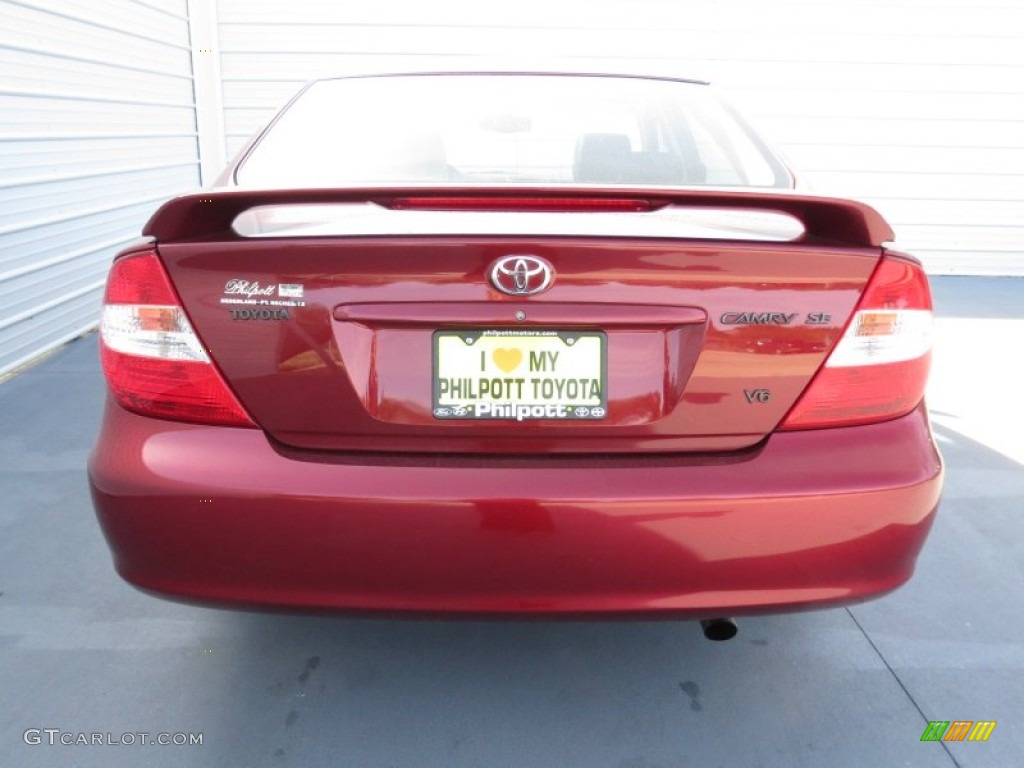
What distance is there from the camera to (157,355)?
5.38ft

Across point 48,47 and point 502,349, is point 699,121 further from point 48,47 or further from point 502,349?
point 48,47

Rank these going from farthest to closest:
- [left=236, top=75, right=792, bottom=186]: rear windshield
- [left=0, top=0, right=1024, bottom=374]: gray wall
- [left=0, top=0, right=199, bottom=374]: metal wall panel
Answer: [left=0, top=0, right=1024, bottom=374]: gray wall < [left=0, top=0, right=199, bottom=374]: metal wall panel < [left=236, top=75, right=792, bottom=186]: rear windshield

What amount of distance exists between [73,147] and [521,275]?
501 centimetres

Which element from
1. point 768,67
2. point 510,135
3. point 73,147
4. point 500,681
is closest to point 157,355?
point 500,681

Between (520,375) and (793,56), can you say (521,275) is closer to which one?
(520,375)

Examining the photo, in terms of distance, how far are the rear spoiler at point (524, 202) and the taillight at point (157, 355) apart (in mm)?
94

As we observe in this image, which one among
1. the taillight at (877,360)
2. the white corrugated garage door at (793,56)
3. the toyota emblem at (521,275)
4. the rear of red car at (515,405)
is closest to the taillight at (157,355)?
the rear of red car at (515,405)

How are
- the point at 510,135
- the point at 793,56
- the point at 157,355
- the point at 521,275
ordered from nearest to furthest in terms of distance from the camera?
the point at 521,275, the point at 157,355, the point at 510,135, the point at 793,56

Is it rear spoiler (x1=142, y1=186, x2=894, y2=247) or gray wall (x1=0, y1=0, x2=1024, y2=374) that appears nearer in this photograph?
rear spoiler (x1=142, y1=186, x2=894, y2=247)

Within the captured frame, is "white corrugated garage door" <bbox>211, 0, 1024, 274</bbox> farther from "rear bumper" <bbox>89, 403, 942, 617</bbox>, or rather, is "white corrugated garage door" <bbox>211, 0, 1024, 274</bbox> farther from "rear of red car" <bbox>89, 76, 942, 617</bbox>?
"rear bumper" <bbox>89, 403, 942, 617</bbox>

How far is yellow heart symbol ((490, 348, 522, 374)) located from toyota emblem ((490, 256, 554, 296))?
0.33 ft

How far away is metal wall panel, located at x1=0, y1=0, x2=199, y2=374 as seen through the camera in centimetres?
473

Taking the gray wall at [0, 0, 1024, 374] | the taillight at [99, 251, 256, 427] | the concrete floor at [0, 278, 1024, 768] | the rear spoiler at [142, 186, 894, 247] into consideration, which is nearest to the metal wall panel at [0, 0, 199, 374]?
the gray wall at [0, 0, 1024, 374]

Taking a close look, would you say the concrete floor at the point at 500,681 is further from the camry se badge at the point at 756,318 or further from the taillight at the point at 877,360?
the camry se badge at the point at 756,318
